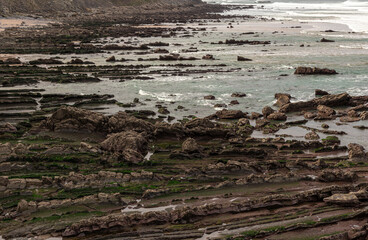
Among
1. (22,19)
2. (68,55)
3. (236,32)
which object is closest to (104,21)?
(22,19)

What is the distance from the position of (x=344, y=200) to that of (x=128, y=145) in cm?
1252

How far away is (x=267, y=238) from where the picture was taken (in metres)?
15.3

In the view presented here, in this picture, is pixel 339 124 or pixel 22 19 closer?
pixel 339 124

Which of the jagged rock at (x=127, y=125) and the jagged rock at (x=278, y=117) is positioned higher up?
the jagged rock at (x=127, y=125)

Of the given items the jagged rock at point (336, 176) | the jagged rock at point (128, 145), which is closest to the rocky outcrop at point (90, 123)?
the jagged rock at point (128, 145)

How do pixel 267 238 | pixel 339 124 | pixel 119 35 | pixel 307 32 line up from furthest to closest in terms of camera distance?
1. pixel 307 32
2. pixel 119 35
3. pixel 339 124
4. pixel 267 238

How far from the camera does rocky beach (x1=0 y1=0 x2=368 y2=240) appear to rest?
16.3 meters

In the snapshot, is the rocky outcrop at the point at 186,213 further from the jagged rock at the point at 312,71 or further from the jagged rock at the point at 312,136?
the jagged rock at the point at 312,71

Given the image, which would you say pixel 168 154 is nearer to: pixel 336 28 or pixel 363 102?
pixel 363 102

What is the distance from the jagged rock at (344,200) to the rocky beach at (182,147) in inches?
2.5

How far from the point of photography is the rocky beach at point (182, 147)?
53.6 feet

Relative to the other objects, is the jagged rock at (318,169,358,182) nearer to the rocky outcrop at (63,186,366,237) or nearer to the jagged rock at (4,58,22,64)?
the rocky outcrop at (63,186,366,237)

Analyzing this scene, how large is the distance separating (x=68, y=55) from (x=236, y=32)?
45.5 m

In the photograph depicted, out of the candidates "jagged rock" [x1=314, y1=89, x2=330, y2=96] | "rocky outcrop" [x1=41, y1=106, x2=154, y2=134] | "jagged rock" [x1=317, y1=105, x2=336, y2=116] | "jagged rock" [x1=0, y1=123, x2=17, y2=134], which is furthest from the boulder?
"jagged rock" [x1=314, y1=89, x2=330, y2=96]
